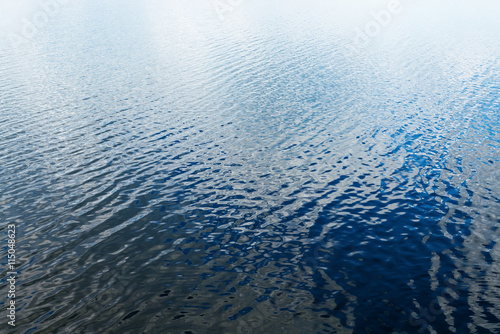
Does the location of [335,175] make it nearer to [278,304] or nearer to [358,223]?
[358,223]

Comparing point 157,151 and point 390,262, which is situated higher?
point 157,151

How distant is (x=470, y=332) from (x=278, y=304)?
329 inches

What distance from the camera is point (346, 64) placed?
6625cm

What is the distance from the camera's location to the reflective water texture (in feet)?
63.0

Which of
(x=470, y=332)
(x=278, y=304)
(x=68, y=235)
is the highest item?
(x=68, y=235)

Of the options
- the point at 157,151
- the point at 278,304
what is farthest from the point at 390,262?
the point at 157,151

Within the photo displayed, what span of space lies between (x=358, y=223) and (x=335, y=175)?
6.57 meters

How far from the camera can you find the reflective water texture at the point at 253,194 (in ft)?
63.0

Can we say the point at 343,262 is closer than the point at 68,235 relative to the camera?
Yes

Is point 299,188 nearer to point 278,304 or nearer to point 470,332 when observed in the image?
point 278,304

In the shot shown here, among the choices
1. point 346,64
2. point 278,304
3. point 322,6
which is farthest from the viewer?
point 322,6

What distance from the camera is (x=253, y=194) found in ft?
95.4

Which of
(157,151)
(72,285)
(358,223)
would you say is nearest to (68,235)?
(72,285)

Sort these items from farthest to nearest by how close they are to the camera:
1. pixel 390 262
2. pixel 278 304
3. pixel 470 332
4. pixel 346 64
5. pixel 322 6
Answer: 1. pixel 322 6
2. pixel 346 64
3. pixel 390 262
4. pixel 278 304
5. pixel 470 332
